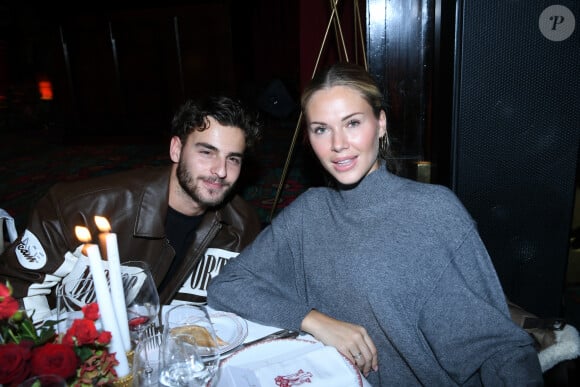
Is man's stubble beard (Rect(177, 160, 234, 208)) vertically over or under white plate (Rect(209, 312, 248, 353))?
over

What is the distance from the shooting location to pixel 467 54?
178 cm

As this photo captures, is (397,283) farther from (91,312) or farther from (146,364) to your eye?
(91,312)

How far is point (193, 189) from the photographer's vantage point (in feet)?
6.49

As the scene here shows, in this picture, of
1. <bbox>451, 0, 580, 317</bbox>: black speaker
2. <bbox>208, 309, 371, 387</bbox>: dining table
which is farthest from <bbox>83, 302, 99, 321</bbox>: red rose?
<bbox>451, 0, 580, 317</bbox>: black speaker

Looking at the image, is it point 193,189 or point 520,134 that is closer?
point 520,134

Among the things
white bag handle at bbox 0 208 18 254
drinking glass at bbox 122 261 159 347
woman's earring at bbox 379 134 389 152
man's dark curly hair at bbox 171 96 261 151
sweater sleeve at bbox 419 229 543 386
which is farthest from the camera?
man's dark curly hair at bbox 171 96 261 151

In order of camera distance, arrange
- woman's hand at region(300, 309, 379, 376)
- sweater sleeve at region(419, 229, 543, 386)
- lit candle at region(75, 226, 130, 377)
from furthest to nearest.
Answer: woman's hand at region(300, 309, 379, 376) < sweater sleeve at region(419, 229, 543, 386) < lit candle at region(75, 226, 130, 377)

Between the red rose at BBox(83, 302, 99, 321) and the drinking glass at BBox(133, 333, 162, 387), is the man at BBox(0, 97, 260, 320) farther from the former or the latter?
the red rose at BBox(83, 302, 99, 321)

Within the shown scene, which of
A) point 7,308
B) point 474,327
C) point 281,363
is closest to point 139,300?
point 7,308

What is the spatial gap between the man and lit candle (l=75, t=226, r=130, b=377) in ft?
3.31

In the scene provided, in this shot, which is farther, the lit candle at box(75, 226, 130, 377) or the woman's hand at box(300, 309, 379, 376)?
the woman's hand at box(300, 309, 379, 376)

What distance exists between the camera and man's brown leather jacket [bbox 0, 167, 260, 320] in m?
1.78

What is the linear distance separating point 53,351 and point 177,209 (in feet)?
4.82

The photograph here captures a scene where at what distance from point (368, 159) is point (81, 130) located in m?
8.63
